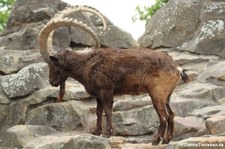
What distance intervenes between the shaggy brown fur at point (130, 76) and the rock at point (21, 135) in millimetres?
1506

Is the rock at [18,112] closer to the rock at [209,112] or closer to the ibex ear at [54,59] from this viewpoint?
the ibex ear at [54,59]

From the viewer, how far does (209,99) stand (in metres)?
12.6

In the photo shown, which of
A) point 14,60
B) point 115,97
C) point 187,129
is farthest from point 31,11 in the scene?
point 187,129

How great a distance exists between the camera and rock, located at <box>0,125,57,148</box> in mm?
10725

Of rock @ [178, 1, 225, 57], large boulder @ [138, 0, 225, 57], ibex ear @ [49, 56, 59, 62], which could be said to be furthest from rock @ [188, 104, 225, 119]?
large boulder @ [138, 0, 225, 57]

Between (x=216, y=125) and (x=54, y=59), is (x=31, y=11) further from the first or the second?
(x=216, y=125)

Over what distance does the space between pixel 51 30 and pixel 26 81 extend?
195cm

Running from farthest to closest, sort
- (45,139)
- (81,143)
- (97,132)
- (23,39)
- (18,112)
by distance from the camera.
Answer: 1. (23,39)
2. (18,112)
3. (45,139)
4. (97,132)
5. (81,143)

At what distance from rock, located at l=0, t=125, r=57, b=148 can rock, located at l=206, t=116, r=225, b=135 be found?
3598 millimetres

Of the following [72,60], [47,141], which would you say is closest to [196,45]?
[72,60]

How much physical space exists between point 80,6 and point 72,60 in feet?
5.52

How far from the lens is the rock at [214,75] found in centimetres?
1335

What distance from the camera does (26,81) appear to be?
1261 centimetres

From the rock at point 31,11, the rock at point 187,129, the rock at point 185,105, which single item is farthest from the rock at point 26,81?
the rock at point 187,129
